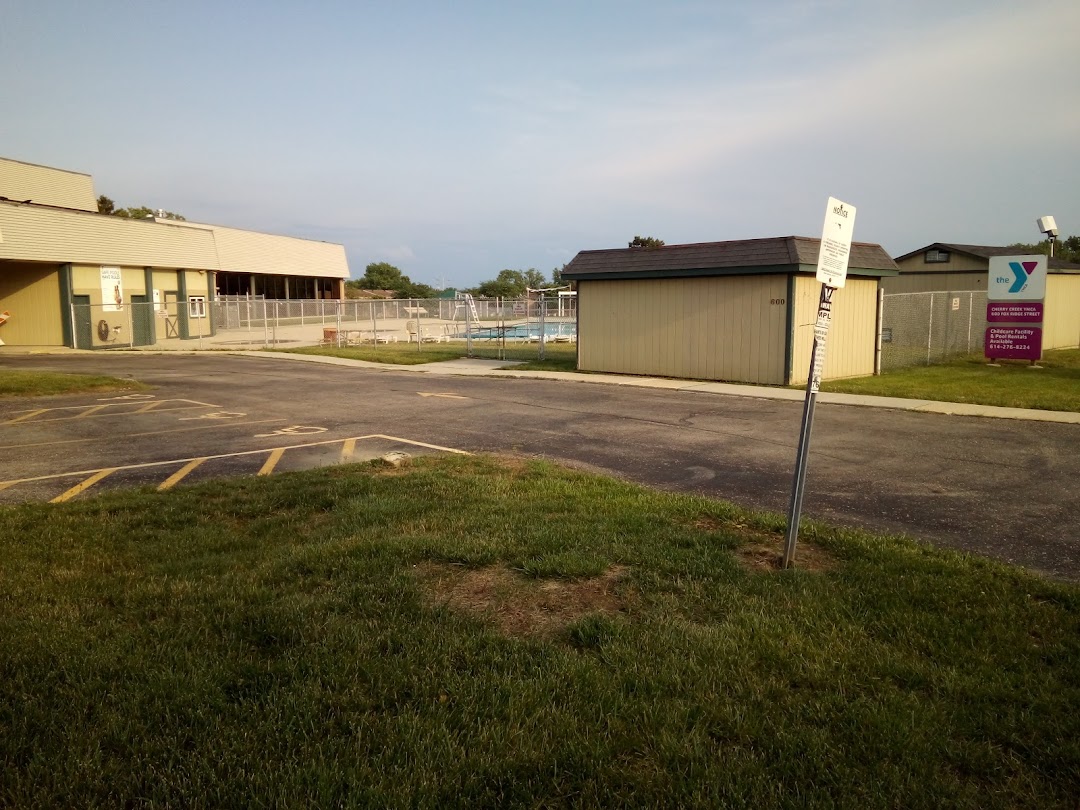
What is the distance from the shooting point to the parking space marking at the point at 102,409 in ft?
43.7

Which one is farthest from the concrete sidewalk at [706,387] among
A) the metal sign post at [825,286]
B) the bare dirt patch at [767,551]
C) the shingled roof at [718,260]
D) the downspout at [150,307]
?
the downspout at [150,307]

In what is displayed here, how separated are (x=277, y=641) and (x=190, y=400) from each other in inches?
518

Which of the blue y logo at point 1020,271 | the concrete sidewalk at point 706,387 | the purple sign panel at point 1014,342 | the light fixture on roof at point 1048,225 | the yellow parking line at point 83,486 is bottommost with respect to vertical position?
the yellow parking line at point 83,486

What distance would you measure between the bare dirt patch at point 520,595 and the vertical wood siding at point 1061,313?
89.3 feet

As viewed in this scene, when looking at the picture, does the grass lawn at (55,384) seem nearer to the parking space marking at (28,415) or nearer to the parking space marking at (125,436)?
the parking space marking at (28,415)

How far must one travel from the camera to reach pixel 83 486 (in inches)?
331

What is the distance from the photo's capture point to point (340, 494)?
7.48 metres

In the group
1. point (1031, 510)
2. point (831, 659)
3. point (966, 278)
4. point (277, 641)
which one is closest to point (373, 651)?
point (277, 641)

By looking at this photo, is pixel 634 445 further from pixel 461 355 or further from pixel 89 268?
pixel 89 268

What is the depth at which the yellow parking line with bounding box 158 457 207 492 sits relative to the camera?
8.32 metres

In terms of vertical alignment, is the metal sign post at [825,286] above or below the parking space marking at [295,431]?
above

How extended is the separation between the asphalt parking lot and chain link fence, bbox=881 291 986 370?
9251 mm

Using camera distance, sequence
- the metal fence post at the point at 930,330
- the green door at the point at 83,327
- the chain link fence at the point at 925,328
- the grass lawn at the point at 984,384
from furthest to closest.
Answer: the green door at the point at 83,327 → the chain link fence at the point at 925,328 → the metal fence post at the point at 930,330 → the grass lawn at the point at 984,384

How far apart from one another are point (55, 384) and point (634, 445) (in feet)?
45.6
